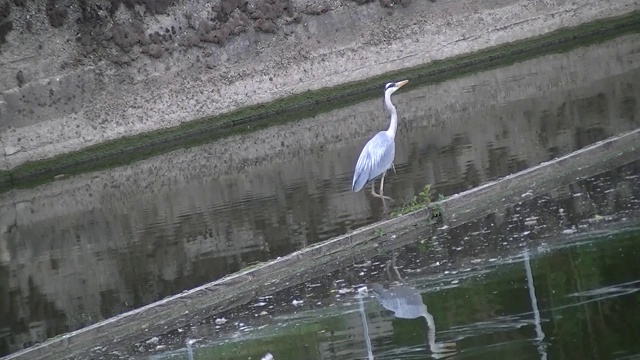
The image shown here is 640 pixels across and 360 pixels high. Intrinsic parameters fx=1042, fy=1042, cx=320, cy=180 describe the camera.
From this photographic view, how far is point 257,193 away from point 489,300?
936cm

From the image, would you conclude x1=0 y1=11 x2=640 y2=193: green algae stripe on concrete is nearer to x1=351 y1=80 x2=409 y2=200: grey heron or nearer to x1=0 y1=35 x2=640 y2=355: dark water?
x1=0 y1=35 x2=640 y2=355: dark water

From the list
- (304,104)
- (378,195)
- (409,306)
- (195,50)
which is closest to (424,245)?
(409,306)

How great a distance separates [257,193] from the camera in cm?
1595

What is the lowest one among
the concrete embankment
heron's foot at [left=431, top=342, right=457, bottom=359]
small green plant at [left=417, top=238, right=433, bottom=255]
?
heron's foot at [left=431, top=342, right=457, bottom=359]

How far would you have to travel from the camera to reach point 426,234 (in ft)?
32.0

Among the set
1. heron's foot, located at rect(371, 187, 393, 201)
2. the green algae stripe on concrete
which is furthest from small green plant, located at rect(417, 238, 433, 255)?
the green algae stripe on concrete

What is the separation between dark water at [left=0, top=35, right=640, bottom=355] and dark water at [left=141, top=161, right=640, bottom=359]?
0.40 metres

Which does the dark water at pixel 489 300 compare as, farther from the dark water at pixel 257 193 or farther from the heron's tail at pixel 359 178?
the heron's tail at pixel 359 178

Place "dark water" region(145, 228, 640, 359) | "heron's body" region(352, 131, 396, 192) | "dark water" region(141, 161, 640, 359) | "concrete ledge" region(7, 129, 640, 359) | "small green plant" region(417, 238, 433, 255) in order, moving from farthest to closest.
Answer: "heron's body" region(352, 131, 396, 192), "small green plant" region(417, 238, 433, 255), "concrete ledge" region(7, 129, 640, 359), "dark water" region(141, 161, 640, 359), "dark water" region(145, 228, 640, 359)

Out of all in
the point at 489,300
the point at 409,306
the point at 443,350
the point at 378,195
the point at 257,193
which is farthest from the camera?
the point at 257,193

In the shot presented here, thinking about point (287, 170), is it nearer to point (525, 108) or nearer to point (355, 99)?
point (525, 108)

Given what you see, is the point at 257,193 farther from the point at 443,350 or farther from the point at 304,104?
the point at 304,104

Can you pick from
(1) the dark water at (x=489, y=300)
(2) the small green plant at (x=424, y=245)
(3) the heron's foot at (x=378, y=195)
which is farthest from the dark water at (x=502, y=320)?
(3) the heron's foot at (x=378, y=195)

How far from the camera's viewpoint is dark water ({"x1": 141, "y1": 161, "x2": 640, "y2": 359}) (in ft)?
19.5
